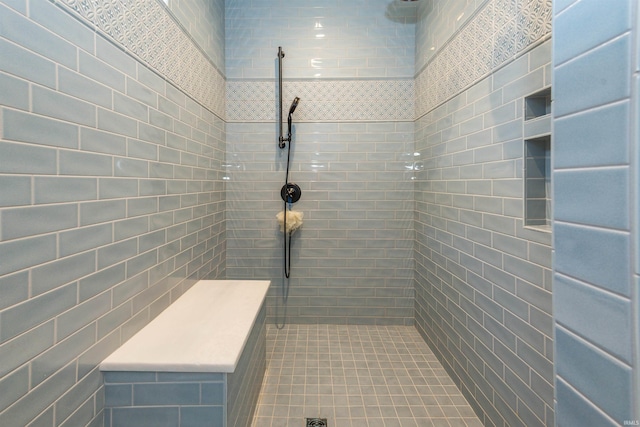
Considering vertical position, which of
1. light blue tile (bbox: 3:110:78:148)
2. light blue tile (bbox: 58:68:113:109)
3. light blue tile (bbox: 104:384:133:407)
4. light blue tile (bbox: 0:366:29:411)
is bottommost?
light blue tile (bbox: 104:384:133:407)

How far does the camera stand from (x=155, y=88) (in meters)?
1.46

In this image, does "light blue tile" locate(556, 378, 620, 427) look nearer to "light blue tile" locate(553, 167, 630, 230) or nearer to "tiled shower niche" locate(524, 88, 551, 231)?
"light blue tile" locate(553, 167, 630, 230)

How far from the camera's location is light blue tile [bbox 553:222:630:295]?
440 mm

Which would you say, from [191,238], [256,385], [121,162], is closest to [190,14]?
[121,162]

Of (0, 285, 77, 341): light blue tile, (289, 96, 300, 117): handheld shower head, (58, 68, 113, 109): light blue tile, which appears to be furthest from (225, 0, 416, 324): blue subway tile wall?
(0, 285, 77, 341): light blue tile

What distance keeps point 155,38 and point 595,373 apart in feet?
6.17

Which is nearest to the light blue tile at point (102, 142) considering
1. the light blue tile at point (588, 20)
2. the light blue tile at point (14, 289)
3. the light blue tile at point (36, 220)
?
the light blue tile at point (36, 220)

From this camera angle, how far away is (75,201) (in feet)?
3.14

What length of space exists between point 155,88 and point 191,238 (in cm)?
88

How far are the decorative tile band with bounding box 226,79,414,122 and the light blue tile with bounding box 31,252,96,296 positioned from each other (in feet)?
6.37

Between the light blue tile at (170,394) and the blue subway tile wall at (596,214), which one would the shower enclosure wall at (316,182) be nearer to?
the blue subway tile wall at (596,214)

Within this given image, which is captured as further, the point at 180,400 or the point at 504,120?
the point at 504,120

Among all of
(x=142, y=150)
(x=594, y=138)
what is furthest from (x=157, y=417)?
(x=594, y=138)

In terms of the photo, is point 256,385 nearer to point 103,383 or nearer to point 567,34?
point 103,383
